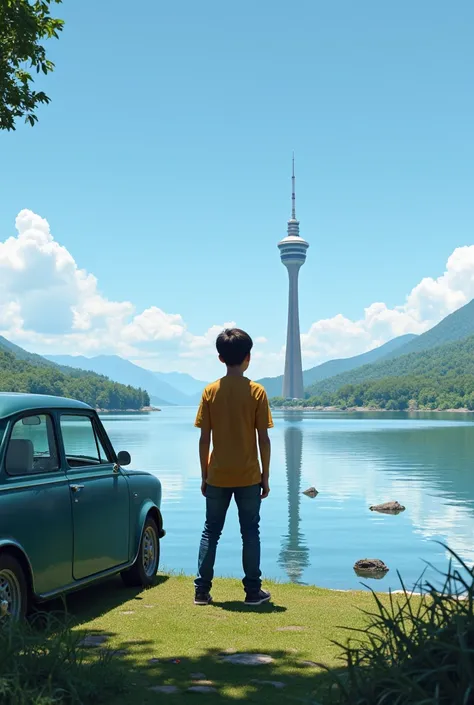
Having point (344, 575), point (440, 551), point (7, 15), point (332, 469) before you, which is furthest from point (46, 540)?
point (332, 469)

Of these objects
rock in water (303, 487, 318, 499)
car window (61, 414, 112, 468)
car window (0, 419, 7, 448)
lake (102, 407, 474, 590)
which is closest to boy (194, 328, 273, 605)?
car window (61, 414, 112, 468)

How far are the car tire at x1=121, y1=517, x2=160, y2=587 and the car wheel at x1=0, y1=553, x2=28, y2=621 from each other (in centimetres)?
229

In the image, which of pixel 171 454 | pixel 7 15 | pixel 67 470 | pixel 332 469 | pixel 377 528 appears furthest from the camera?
pixel 171 454

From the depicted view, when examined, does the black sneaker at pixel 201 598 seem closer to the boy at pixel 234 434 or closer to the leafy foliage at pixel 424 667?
the boy at pixel 234 434

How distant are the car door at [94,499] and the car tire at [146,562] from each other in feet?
1.46

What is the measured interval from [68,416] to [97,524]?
954mm

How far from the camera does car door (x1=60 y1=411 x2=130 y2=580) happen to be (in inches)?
270

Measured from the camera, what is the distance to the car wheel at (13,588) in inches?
229

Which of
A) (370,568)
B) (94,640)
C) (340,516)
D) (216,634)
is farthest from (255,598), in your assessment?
(340,516)

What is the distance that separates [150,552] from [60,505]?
7.92ft

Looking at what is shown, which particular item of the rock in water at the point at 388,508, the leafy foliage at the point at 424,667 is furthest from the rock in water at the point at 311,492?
the leafy foliage at the point at 424,667

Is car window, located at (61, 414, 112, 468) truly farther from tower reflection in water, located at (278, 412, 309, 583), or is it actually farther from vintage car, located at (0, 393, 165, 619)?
tower reflection in water, located at (278, 412, 309, 583)

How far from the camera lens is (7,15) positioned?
11773 millimetres

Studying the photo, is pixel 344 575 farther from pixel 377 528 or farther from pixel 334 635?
pixel 334 635
